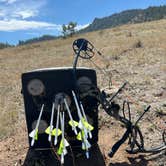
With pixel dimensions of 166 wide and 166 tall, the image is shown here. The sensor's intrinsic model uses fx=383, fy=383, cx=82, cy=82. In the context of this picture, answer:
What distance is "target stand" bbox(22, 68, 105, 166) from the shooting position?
6121mm

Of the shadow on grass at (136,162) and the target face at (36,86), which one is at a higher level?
the target face at (36,86)

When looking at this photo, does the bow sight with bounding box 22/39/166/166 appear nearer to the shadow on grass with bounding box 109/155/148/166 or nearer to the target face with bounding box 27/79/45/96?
the target face with bounding box 27/79/45/96

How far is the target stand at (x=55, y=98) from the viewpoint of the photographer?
612 centimetres

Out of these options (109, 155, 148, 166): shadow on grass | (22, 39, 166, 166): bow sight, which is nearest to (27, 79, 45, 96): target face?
(22, 39, 166, 166): bow sight

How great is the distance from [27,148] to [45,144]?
91 centimetres

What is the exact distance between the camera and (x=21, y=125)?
9.04 meters

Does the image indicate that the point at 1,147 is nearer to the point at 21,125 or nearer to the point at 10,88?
the point at 21,125

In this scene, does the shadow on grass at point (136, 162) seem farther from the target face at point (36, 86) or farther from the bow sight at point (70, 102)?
the target face at point (36, 86)

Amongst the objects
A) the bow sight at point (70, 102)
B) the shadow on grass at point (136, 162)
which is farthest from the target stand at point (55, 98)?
the shadow on grass at point (136, 162)

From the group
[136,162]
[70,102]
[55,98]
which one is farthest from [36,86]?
[136,162]

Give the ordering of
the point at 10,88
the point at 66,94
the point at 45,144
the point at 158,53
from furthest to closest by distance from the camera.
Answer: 1. the point at 158,53
2. the point at 10,88
3. the point at 45,144
4. the point at 66,94

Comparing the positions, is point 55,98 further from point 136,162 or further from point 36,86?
point 136,162

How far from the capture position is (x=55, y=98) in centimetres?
585

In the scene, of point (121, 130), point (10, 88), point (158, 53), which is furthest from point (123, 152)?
point (158, 53)
